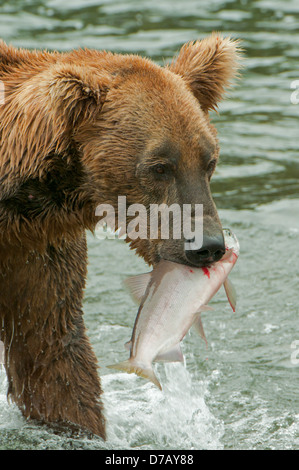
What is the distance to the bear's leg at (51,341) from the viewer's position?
458 centimetres

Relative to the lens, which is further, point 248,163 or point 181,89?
point 248,163

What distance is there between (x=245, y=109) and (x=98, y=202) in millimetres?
6429

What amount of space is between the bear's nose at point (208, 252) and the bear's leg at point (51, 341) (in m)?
0.89

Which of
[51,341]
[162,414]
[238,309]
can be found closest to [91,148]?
[51,341]

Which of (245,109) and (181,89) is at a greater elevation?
(181,89)

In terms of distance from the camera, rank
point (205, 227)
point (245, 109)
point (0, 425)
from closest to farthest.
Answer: point (205, 227) → point (0, 425) → point (245, 109)

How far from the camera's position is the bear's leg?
4.58m

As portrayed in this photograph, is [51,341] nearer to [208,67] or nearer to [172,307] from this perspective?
[172,307]

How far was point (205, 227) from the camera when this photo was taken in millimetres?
3896

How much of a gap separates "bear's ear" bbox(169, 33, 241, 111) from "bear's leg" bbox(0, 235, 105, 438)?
0.98m

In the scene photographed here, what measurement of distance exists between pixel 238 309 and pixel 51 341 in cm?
221

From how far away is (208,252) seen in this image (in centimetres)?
389
